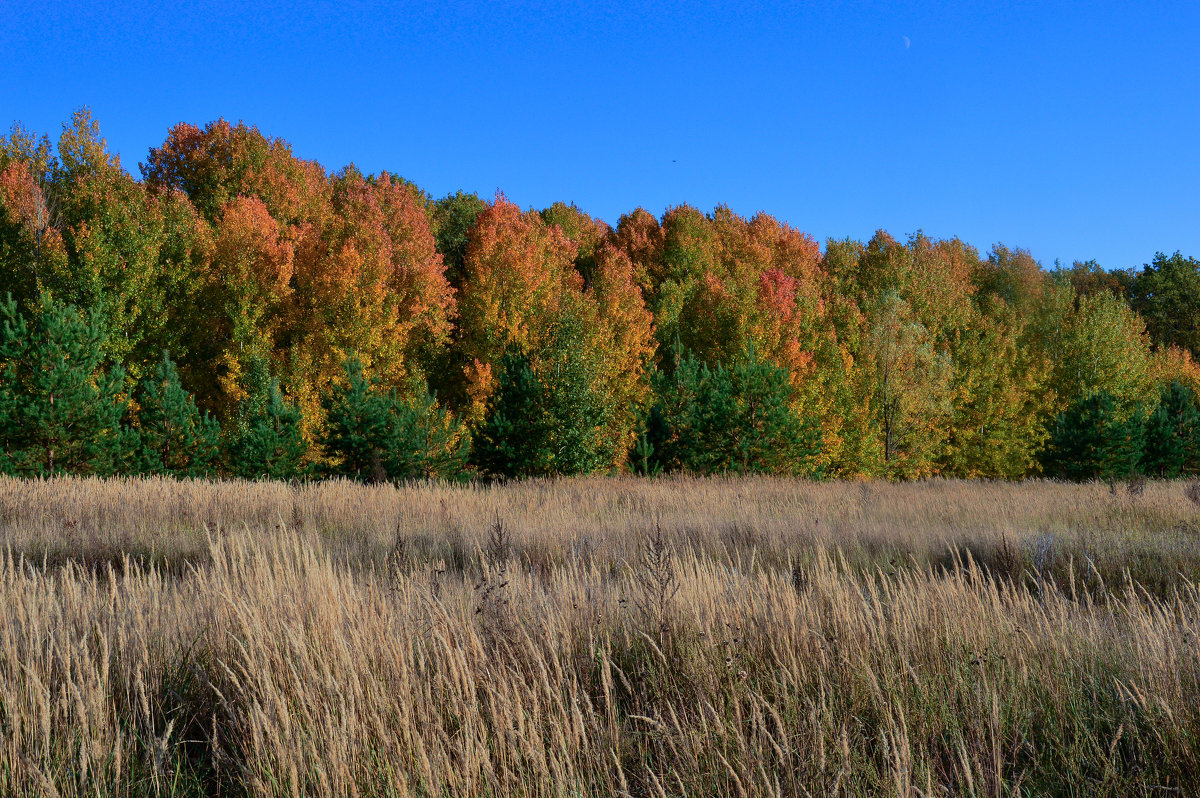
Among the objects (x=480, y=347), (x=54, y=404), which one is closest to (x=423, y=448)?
(x=54, y=404)

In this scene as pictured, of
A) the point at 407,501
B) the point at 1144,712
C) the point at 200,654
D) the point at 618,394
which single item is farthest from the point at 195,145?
the point at 1144,712

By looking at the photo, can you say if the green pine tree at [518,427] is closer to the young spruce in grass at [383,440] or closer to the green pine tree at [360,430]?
the young spruce in grass at [383,440]

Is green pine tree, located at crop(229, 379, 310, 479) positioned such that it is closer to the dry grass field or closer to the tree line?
the tree line

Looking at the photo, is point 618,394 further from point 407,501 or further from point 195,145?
point 195,145

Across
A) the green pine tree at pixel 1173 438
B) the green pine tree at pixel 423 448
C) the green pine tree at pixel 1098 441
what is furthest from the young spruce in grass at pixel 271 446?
the green pine tree at pixel 1173 438

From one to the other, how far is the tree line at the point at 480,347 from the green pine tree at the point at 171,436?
8cm

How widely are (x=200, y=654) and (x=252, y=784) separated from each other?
4.75ft

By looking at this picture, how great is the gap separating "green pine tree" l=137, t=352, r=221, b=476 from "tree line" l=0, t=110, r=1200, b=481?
8cm

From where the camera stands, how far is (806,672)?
11.6ft

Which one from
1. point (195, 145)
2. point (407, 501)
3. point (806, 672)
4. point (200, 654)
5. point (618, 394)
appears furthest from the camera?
point (195, 145)

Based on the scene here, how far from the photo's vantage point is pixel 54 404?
18.1 m

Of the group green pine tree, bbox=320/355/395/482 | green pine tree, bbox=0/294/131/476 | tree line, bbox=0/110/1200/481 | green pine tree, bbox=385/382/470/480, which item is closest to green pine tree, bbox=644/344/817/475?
tree line, bbox=0/110/1200/481

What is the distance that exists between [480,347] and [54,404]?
50.8 ft

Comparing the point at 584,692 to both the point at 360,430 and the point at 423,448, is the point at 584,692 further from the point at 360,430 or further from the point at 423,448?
the point at 360,430
